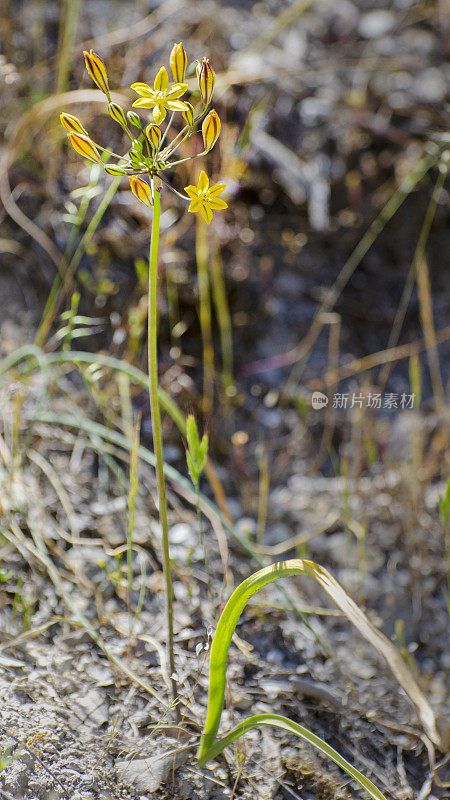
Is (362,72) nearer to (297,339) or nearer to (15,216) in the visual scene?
(297,339)

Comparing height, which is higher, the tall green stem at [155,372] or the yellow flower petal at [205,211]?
the yellow flower petal at [205,211]

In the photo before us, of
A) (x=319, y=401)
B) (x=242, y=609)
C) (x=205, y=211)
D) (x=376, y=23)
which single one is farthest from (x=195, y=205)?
(x=376, y=23)

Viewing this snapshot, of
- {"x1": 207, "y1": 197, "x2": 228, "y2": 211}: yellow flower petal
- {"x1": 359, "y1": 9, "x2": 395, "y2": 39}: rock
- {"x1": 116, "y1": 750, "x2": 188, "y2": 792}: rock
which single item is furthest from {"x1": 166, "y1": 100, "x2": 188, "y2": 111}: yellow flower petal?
{"x1": 359, "y1": 9, "x2": 395, "y2": 39}: rock

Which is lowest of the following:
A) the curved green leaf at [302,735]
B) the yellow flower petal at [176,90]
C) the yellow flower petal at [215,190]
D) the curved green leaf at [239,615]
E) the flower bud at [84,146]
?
the curved green leaf at [302,735]

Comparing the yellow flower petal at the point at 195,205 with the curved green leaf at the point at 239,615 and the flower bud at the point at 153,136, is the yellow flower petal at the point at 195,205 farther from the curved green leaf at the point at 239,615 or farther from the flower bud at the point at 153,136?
the curved green leaf at the point at 239,615

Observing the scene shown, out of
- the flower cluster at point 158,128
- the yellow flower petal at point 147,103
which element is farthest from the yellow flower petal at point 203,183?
the yellow flower petal at point 147,103

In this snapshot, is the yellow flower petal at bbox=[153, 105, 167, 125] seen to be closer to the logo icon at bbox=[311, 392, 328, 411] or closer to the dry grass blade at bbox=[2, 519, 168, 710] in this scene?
the dry grass blade at bbox=[2, 519, 168, 710]
